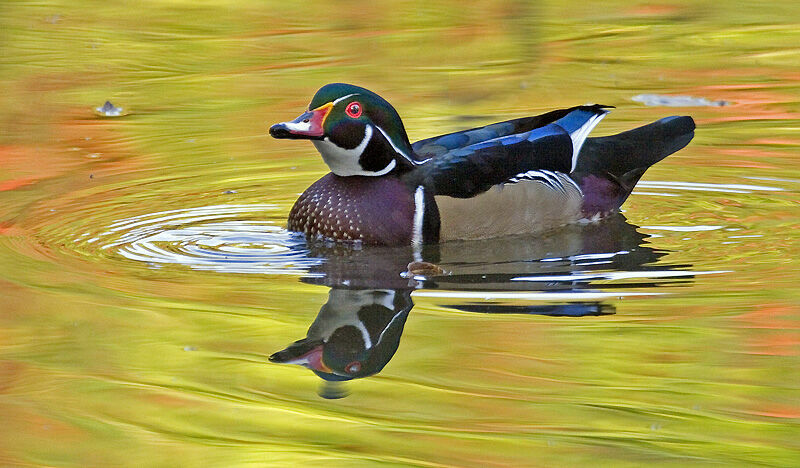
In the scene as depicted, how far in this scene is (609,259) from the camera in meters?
7.20

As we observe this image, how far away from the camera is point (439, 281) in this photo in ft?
22.2

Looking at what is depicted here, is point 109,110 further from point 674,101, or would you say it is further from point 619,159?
point 619,159

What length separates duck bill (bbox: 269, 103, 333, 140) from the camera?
7180 mm

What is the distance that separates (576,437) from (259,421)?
44.2 inches

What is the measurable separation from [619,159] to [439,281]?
207 cm

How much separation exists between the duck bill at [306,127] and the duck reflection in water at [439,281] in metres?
0.63

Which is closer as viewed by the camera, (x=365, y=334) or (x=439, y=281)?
→ (x=365, y=334)

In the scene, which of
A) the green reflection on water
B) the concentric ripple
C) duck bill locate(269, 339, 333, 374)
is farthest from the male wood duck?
duck bill locate(269, 339, 333, 374)

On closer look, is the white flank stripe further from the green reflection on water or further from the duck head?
the green reflection on water

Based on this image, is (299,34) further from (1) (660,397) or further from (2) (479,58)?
(1) (660,397)

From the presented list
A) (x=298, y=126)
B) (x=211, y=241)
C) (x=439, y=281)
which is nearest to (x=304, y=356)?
(x=439, y=281)

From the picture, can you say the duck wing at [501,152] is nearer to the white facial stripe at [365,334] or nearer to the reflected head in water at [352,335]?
the reflected head in water at [352,335]

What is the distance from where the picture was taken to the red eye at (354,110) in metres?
7.52

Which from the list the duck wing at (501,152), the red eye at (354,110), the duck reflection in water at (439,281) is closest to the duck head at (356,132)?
the red eye at (354,110)
